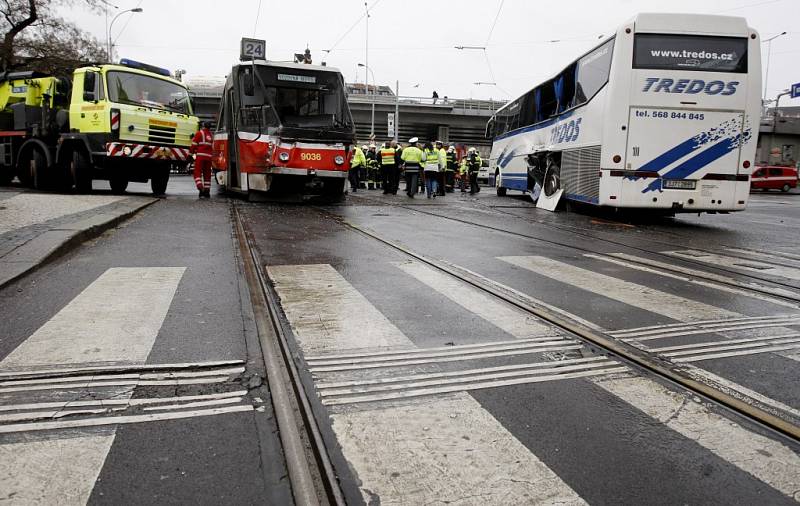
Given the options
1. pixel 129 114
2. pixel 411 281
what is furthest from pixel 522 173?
pixel 411 281

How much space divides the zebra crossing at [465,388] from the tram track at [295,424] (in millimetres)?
101

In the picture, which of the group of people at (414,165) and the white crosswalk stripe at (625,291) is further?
the group of people at (414,165)

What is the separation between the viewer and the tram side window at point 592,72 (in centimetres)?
1238

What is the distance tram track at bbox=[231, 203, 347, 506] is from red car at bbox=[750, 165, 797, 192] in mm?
44544

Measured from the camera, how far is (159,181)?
17031 mm

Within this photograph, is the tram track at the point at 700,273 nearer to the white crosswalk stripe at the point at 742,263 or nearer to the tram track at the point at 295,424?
the white crosswalk stripe at the point at 742,263

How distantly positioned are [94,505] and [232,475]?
1.48 feet

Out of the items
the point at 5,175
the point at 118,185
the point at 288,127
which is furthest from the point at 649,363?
the point at 5,175

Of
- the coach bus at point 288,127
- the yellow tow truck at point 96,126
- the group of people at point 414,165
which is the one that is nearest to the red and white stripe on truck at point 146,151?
the yellow tow truck at point 96,126

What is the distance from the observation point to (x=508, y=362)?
359 cm

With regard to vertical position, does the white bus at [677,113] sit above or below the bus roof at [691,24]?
below

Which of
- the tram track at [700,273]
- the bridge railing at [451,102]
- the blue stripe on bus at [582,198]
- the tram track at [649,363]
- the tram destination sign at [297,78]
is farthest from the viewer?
the bridge railing at [451,102]

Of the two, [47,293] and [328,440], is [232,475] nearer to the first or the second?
[328,440]

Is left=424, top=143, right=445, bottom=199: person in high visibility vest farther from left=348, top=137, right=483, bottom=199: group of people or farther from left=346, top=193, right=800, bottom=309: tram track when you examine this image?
left=346, top=193, right=800, bottom=309: tram track
